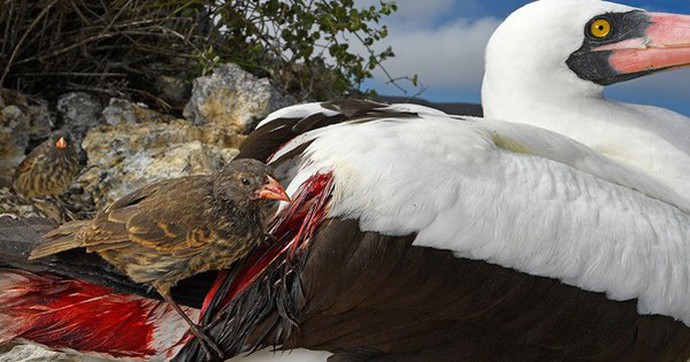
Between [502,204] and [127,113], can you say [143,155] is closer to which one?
[127,113]

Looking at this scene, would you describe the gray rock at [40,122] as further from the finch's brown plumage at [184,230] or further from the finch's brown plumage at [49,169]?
the finch's brown plumage at [184,230]

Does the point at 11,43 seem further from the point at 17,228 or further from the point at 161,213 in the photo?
the point at 161,213

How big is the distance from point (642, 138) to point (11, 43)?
3.22 m

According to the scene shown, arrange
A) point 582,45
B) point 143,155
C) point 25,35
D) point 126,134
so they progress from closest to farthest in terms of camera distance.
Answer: point 582,45
point 143,155
point 126,134
point 25,35

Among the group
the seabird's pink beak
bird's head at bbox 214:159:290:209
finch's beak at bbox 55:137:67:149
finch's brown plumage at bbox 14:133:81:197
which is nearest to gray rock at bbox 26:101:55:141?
finch's brown plumage at bbox 14:133:81:197

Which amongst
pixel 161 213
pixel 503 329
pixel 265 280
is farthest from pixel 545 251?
pixel 161 213

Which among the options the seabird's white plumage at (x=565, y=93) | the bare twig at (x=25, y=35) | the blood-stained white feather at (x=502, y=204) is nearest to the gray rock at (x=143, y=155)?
the bare twig at (x=25, y=35)

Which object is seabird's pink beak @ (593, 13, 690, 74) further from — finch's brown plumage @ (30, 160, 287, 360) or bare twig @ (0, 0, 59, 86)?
bare twig @ (0, 0, 59, 86)

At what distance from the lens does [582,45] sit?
10.6ft

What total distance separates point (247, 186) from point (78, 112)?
283cm

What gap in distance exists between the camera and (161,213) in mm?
2250

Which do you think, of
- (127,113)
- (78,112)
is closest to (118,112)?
(127,113)

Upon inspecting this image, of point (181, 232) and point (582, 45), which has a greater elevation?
point (582, 45)

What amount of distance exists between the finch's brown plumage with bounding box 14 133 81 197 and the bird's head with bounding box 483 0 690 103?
2.01 m
